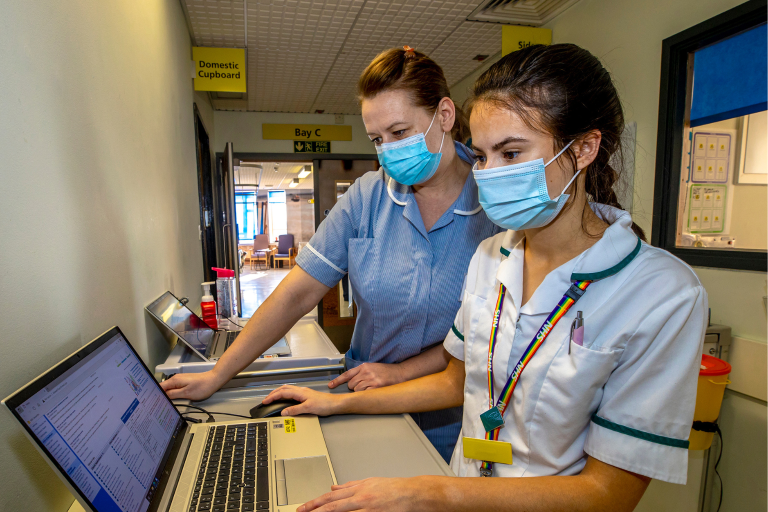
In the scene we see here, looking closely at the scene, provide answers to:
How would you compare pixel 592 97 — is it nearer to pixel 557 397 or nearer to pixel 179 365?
pixel 557 397

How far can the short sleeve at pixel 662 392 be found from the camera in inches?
27.9

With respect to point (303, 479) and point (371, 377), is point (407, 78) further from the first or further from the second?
point (303, 479)

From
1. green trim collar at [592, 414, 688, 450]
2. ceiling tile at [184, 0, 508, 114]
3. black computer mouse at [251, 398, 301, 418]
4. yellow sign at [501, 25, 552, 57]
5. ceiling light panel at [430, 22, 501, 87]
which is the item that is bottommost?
black computer mouse at [251, 398, 301, 418]

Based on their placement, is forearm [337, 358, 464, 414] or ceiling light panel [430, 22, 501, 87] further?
ceiling light panel [430, 22, 501, 87]

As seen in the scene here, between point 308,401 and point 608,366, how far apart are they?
0.66 m

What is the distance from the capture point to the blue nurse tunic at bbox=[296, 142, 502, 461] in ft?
4.12

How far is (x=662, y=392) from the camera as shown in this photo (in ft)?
2.32

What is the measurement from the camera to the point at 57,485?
749 millimetres

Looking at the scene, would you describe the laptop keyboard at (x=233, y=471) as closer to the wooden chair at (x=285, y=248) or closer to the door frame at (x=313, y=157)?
the door frame at (x=313, y=157)

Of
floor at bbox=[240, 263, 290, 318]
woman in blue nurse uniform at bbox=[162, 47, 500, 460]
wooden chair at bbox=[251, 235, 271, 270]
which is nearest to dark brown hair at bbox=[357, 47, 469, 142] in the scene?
woman in blue nurse uniform at bbox=[162, 47, 500, 460]

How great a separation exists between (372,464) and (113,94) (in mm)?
1135

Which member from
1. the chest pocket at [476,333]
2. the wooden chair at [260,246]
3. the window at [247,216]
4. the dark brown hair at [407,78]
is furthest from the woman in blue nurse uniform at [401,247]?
the window at [247,216]

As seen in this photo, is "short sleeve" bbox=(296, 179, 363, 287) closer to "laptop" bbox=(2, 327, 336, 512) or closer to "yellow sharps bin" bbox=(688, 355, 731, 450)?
"laptop" bbox=(2, 327, 336, 512)

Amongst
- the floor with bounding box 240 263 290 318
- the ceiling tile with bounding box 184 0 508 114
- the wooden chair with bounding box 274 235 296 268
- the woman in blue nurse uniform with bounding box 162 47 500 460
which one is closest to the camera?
the woman in blue nurse uniform with bounding box 162 47 500 460
